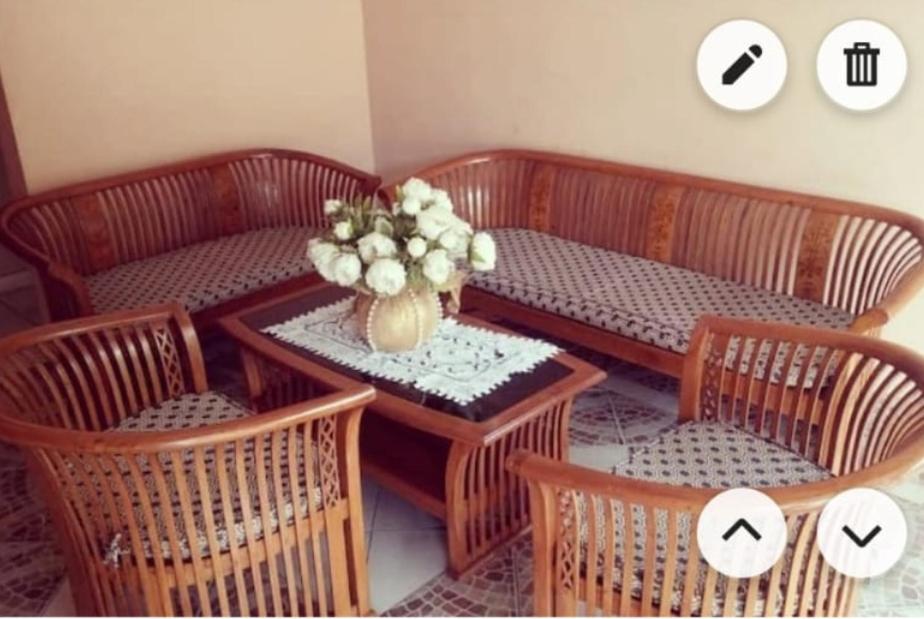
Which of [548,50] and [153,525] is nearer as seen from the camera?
[153,525]

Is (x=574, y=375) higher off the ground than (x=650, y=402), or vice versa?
(x=574, y=375)

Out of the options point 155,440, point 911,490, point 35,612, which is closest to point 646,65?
point 911,490

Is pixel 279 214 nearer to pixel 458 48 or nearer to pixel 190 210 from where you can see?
pixel 190 210

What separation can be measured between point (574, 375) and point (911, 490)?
1137 millimetres

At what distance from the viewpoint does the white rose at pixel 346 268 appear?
7.91ft

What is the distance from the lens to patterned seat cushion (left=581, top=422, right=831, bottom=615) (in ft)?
6.10

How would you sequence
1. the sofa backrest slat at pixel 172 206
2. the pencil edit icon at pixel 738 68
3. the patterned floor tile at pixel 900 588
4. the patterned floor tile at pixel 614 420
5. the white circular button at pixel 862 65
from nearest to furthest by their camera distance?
the patterned floor tile at pixel 900 588 → the white circular button at pixel 862 65 → the patterned floor tile at pixel 614 420 → the pencil edit icon at pixel 738 68 → the sofa backrest slat at pixel 172 206

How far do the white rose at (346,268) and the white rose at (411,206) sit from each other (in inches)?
7.3

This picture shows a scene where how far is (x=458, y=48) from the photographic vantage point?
13.6 ft

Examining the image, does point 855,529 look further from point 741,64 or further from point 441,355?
point 741,64

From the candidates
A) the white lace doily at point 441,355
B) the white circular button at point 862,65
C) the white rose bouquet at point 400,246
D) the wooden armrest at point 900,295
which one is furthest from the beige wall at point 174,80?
the wooden armrest at point 900,295

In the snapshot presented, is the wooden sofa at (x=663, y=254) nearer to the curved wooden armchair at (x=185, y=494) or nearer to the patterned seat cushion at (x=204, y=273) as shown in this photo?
the patterned seat cushion at (x=204, y=273)

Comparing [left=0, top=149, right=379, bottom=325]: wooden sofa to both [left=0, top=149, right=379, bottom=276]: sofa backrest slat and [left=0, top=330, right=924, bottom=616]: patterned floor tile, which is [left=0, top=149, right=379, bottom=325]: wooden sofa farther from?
[left=0, top=330, right=924, bottom=616]: patterned floor tile

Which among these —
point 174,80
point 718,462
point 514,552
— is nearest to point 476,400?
point 514,552
